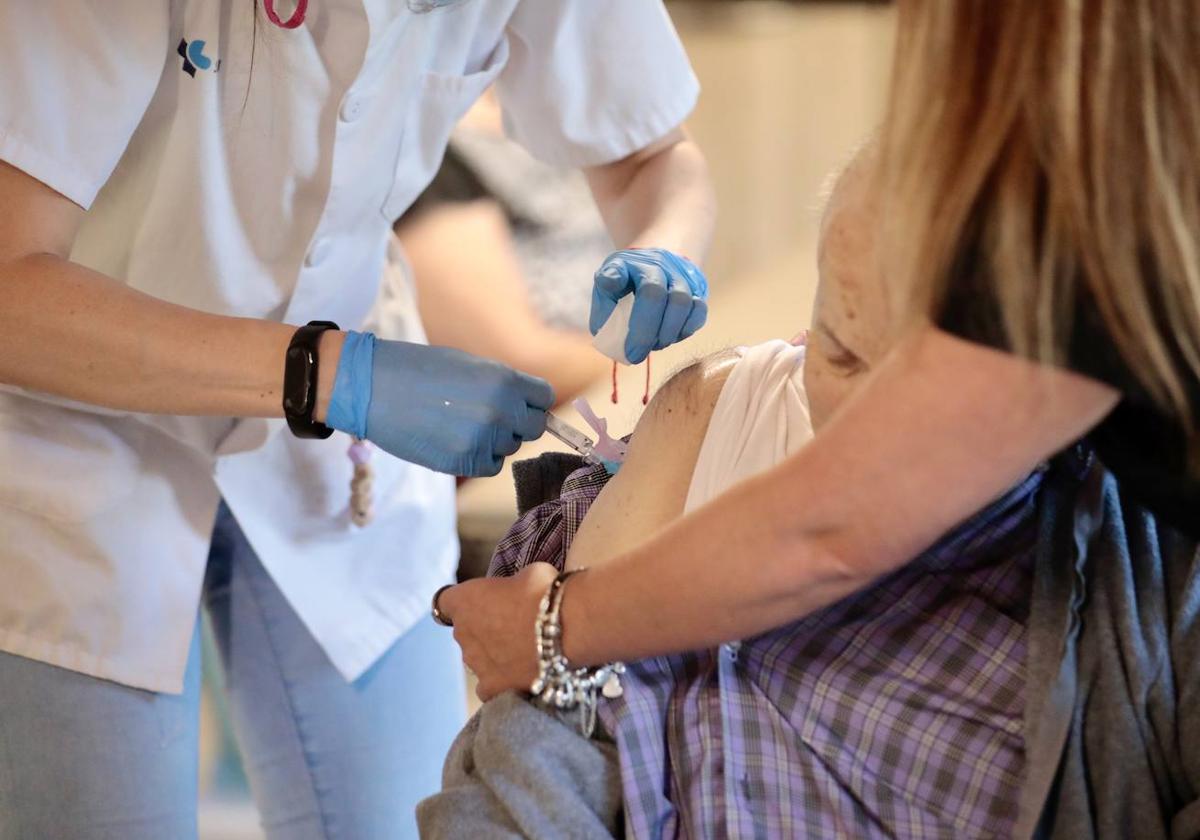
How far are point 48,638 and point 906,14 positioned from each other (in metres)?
0.98

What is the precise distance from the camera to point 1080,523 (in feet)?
2.94

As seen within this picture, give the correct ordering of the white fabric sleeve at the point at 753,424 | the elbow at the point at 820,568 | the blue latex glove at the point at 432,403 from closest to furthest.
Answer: the elbow at the point at 820,568
the white fabric sleeve at the point at 753,424
the blue latex glove at the point at 432,403

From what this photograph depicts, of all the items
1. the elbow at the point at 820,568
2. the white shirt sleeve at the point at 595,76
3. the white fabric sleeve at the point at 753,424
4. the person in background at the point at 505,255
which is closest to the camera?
the elbow at the point at 820,568

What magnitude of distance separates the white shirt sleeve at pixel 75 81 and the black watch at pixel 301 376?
0.75 ft

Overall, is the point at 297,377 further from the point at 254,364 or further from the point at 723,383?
the point at 723,383

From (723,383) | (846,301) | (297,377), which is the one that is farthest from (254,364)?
(846,301)

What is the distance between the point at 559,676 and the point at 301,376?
0.38 meters

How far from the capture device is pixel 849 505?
754 mm

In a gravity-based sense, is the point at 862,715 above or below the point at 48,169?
below

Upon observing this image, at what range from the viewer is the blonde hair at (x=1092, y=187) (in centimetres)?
66

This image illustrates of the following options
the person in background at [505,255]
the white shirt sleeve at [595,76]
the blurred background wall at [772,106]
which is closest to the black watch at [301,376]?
the white shirt sleeve at [595,76]

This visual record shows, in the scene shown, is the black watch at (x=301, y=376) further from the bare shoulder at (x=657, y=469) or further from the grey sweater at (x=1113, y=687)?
the grey sweater at (x=1113, y=687)

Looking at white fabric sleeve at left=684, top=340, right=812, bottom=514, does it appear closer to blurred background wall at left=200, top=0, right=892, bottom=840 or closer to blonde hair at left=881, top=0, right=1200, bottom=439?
blonde hair at left=881, top=0, right=1200, bottom=439

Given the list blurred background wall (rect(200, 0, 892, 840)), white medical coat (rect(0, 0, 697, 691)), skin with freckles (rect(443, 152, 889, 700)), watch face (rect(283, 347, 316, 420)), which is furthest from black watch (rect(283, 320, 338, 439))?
blurred background wall (rect(200, 0, 892, 840))
